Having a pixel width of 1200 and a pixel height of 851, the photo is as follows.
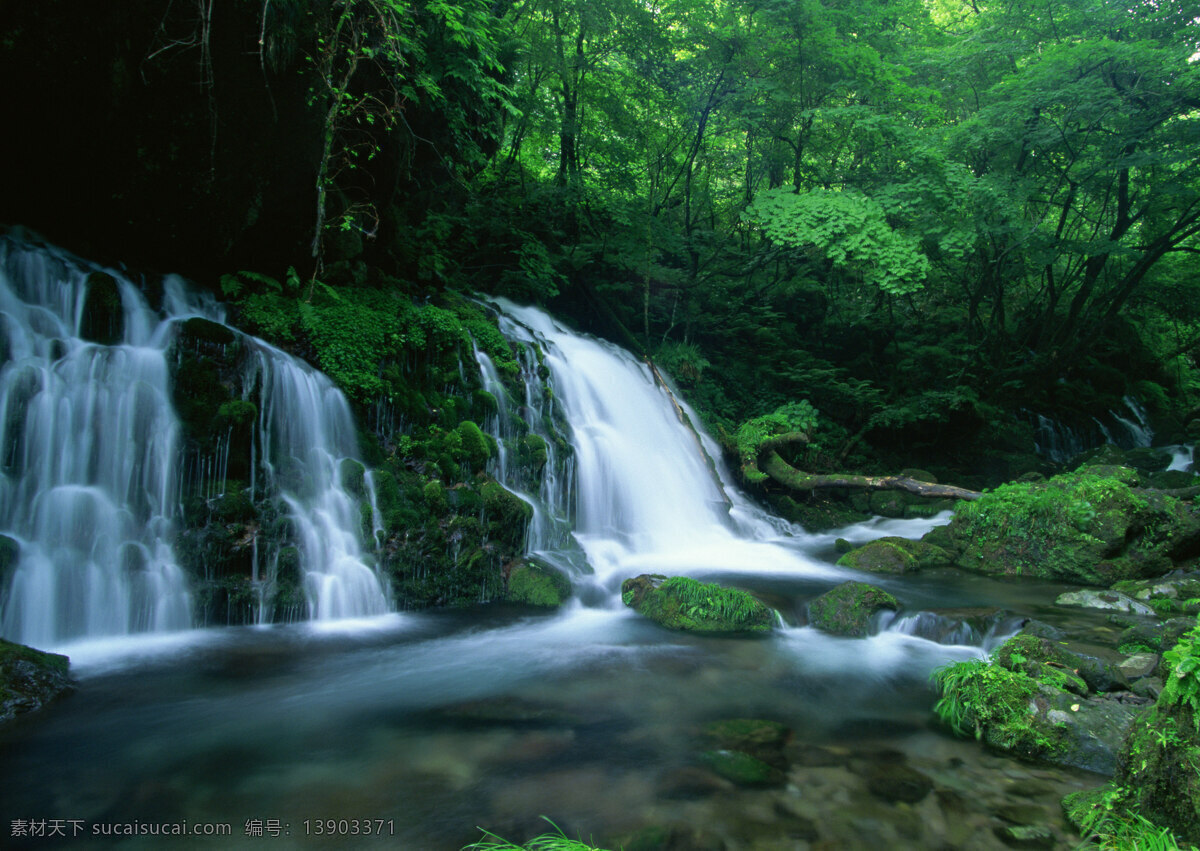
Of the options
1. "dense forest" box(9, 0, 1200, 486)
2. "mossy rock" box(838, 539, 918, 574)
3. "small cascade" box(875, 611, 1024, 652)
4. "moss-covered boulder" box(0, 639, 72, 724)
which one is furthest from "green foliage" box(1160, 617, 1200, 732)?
"dense forest" box(9, 0, 1200, 486)

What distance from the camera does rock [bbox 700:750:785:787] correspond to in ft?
11.5

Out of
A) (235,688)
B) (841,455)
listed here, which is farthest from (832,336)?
(235,688)

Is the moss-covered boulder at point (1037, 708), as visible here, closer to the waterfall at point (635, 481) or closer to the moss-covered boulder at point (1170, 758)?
the moss-covered boulder at point (1170, 758)

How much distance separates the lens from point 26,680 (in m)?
4.06

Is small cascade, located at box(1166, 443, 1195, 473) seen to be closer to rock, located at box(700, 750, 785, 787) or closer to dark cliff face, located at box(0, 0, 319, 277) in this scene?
rock, located at box(700, 750, 785, 787)

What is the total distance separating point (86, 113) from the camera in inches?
239

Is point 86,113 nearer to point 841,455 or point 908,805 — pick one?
point 908,805

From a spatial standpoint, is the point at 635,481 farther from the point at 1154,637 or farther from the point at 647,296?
the point at 1154,637

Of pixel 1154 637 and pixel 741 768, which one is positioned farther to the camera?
pixel 1154 637

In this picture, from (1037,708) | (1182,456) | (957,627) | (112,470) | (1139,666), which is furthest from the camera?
(1182,456)

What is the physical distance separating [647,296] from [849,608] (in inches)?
339

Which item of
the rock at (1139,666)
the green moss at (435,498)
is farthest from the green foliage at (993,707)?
the green moss at (435,498)

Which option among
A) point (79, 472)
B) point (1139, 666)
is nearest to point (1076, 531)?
point (1139, 666)

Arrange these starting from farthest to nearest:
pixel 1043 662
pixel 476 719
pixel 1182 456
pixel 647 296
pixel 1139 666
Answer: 1. pixel 1182 456
2. pixel 647 296
3. pixel 1139 666
4. pixel 1043 662
5. pixel 476 719
